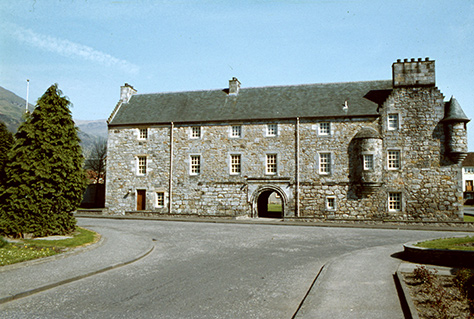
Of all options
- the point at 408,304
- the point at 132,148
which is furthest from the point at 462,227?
the point at 132,148

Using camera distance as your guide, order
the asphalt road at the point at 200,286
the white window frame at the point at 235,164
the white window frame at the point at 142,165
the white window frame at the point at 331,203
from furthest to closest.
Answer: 1. the white window frame at the point at 142,165
2. the white window frame at the point at 235,164
3. the white window frame at the point at 331,203
4. the asphalt road at the point at 200,286

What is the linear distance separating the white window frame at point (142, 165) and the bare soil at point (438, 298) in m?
27.9

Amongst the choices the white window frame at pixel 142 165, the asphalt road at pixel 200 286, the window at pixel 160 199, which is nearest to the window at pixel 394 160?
the asphalt road at pixel 200 286

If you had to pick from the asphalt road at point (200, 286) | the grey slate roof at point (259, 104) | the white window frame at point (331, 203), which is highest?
the grey slate roof at point (259, 104)

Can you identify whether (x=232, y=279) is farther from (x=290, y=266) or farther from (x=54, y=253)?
(x=54, y=253)

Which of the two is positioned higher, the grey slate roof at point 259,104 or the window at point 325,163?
the grey slate roof at point 259,104

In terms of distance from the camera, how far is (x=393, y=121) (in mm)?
29125

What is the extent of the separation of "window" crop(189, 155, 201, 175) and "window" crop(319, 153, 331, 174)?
10894 mm

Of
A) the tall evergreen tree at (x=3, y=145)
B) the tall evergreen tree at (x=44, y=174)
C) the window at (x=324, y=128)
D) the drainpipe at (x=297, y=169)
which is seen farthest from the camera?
the window at (x=324, y=128)

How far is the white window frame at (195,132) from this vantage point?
108 ft

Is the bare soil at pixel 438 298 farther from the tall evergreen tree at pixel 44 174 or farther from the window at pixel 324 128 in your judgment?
the window at pixel 324 128

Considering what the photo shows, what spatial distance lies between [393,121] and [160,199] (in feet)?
70.9

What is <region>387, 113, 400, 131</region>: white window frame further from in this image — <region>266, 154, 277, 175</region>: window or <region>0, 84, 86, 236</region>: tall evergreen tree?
<region>0, 84, 86, 236</region>: tall evergreen tree

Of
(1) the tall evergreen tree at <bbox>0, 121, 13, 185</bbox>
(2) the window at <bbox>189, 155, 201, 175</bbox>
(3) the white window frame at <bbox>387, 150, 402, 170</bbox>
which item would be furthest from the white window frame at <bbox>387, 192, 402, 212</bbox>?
(1) the tall evergreen tree at <bbox>0, 121, 13, 185</bbox>
